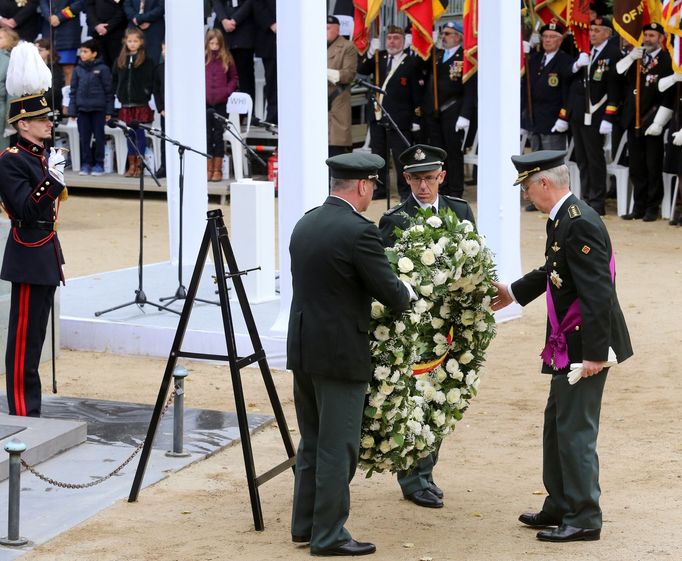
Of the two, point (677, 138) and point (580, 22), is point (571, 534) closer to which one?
point (677, 138)

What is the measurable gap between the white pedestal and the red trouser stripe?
3133 millimetres

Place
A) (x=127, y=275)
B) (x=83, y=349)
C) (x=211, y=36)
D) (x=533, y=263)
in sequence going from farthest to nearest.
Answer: (x=211, y=36)
(x=533, y=263)
(x=127, y=275)
(x=83, y=349)

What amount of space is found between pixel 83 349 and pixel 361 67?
937cm

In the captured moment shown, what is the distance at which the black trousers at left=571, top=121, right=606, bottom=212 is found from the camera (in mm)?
17250

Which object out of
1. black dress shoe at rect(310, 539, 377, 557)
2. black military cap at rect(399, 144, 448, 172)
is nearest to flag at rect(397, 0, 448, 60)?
black military cap at rect(399, 144, 448, 172)

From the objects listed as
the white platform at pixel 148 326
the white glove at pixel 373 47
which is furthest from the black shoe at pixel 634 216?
the white platform at pixel 148 326

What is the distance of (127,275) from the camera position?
42.7 ft

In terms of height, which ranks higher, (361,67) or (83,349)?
(361,67)

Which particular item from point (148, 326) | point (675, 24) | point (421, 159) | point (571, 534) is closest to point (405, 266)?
point (421, 159)

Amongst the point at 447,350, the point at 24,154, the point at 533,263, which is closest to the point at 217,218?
the point at 447,350

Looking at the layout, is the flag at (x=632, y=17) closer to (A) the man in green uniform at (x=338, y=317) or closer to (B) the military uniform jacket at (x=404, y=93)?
(B) the military uniform jacket at (x=404, y=93)

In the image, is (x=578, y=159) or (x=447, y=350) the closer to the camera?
(x=447, y=350)

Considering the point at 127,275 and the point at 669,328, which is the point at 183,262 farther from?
the point at 669,328

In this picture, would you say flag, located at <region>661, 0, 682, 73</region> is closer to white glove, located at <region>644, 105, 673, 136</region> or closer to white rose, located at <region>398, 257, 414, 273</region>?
white glove, located at <region>644, 105, 673, 136</region>
